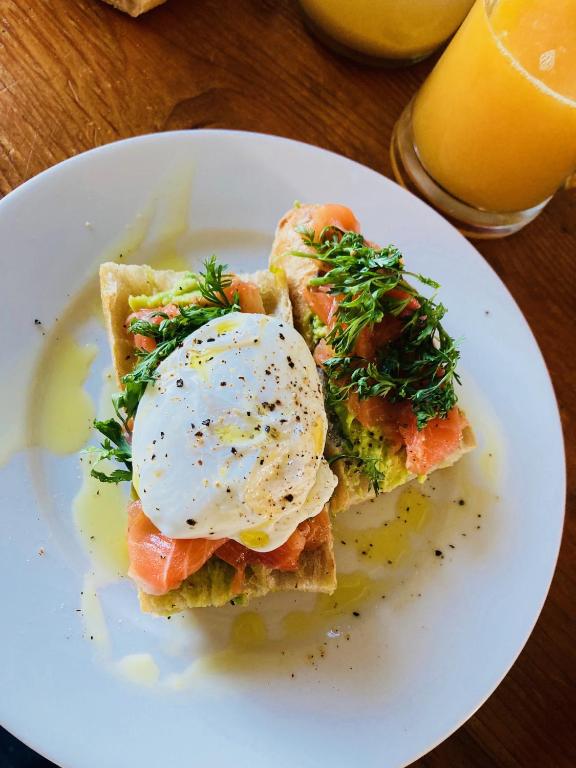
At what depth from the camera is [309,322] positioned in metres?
3.03

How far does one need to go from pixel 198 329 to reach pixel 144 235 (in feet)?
2.53

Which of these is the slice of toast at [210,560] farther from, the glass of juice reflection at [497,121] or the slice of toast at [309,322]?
the glass of juice reflection at [497,121]

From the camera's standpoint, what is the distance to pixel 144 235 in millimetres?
3143

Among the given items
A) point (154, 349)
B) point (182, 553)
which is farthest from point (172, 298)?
point (182, 553)

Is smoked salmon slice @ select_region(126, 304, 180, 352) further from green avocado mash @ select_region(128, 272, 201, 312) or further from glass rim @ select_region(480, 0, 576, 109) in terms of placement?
glass rim @ select_region(480, 0, 576, 109)

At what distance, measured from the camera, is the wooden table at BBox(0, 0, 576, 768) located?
304 centimetres

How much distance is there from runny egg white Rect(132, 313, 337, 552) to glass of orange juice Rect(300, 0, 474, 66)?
5.24ft

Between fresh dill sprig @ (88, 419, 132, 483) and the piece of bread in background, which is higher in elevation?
the piece of bread in background

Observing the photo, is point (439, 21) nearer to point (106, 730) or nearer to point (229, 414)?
point (229, 414)

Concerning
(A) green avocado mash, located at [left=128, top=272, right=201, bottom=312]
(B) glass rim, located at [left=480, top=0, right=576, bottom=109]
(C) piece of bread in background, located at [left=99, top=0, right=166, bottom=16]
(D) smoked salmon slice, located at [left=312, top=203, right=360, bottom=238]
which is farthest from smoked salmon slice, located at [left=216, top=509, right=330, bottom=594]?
(C) piece of bread in background, located at [left=99, top=0, right=166, bottom=16]

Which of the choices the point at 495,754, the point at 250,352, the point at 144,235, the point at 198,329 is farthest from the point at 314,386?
the point at 495,754

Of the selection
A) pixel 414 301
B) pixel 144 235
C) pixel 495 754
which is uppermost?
pixel 414 301

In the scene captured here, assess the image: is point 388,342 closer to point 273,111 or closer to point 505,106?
point 505,106

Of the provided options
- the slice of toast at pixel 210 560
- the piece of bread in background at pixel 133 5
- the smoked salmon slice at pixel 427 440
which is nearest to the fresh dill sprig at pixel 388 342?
the smoked salmon slice at pixel 427 440
